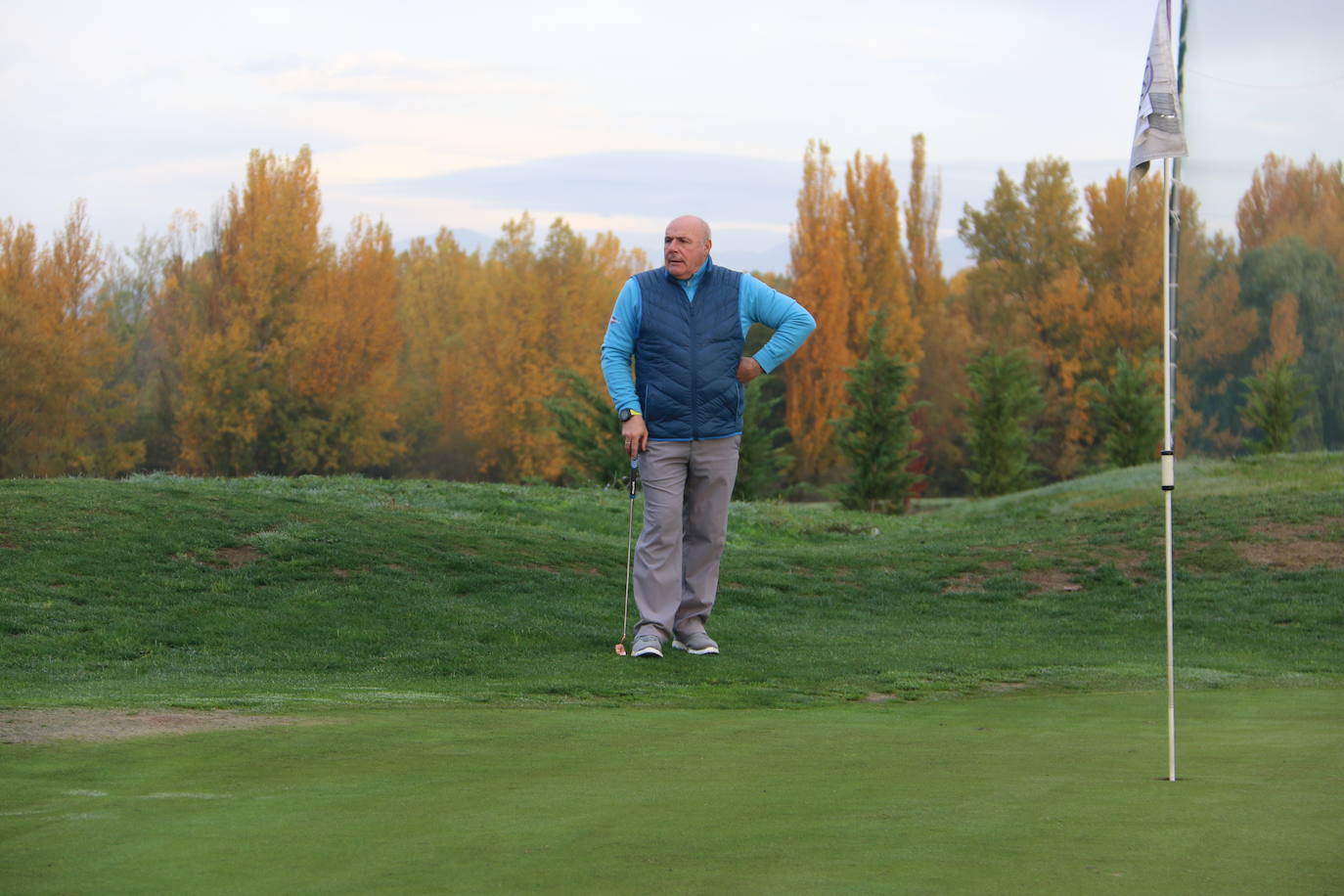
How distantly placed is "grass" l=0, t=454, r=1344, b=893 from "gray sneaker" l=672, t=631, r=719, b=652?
0.88 ft

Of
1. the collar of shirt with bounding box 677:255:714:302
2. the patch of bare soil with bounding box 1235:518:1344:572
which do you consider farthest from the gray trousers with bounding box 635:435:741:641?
the patch of bare soil with bounding box 1235:518:1344:572

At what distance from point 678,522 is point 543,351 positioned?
46.6 m

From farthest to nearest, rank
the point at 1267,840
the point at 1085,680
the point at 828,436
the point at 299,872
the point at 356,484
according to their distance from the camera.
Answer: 1. the point at 828,436
2. the point at 356,484
3. the point at 1085,680
4. the point at 1267,840
5. the point at 299,872

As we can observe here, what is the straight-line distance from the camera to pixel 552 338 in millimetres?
53781

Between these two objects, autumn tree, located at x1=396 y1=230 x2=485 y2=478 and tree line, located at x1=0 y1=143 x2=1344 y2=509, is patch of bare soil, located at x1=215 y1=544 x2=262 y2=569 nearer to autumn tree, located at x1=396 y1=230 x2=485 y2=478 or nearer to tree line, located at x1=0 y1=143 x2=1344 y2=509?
tree line, located at x1=0 y1=143 x2=1344 y2=509

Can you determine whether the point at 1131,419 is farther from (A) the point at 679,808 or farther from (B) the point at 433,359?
(A) the point at 679,808

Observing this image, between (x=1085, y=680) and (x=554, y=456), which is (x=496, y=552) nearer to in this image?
(x=1085, y=680)

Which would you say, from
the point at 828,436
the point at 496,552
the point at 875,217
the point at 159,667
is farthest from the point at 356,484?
the point at 875,217

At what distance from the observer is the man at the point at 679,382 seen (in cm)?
713

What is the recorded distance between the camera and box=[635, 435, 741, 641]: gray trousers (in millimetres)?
7191

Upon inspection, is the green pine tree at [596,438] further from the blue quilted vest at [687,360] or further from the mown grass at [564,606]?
the blue quilted vest at [687,360]

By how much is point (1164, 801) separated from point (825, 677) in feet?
11.4

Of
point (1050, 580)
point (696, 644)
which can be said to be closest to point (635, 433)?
point (696, 644)

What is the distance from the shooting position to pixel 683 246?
279 inches
